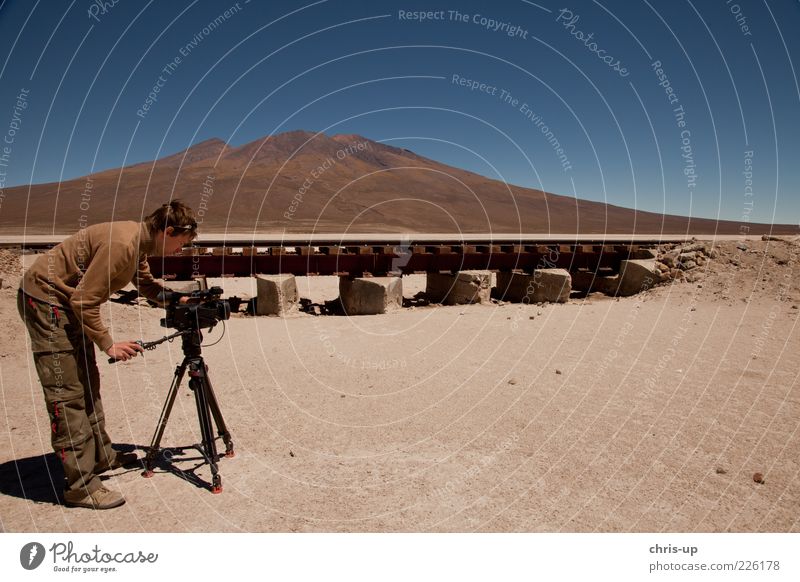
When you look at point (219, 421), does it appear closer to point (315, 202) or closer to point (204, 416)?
point (204, 416)

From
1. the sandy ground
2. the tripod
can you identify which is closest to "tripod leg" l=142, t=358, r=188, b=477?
the tripod

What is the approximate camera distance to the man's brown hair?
3.37 metres

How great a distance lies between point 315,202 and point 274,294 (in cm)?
5868

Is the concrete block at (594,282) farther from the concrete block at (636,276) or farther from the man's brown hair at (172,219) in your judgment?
the man's brown hair at (172,219)

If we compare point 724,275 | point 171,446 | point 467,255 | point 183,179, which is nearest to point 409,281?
point 467,255

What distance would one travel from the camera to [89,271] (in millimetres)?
3088

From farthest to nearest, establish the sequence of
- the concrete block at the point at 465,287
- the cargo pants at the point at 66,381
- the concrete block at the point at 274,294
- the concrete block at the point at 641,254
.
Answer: the concrete block at the point at 641,254 < the concrete block at the point at 465,287 < the concrete block at the point at 274,294 < the cargo pants at the point at 66,381

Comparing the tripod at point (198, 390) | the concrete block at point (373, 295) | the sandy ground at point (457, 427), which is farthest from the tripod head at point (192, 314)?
the concrete block at point (373, 295)

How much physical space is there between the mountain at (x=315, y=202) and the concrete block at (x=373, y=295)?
31.6 metres

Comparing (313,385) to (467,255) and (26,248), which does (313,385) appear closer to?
(467,255)

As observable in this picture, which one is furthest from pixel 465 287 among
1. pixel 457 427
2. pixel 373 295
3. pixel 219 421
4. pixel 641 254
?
pixel 219 421

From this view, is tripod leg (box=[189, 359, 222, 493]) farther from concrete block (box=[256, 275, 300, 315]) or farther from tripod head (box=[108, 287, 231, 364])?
concrete block (box=[256, 275, 300, 315])

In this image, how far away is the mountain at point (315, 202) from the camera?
53.8 metres

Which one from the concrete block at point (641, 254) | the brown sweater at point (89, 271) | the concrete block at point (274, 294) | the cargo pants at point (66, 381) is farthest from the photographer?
the concrete block at point (641, 254)
